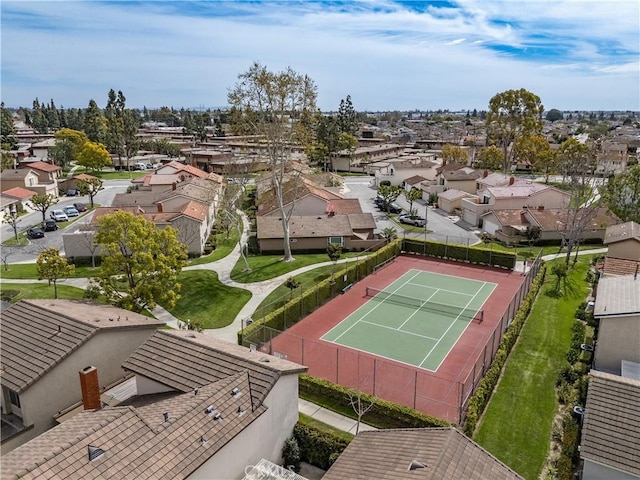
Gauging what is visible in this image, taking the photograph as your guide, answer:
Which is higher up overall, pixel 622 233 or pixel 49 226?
pixel 622 233

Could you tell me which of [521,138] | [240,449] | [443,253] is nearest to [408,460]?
[240,449]

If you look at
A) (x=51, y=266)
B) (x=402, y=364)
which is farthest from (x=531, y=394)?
(x=51, y=266)

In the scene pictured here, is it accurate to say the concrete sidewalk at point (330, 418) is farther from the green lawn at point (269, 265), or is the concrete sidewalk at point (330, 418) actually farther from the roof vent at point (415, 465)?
the green lawn at point (269, 265)

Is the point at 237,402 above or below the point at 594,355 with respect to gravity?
above

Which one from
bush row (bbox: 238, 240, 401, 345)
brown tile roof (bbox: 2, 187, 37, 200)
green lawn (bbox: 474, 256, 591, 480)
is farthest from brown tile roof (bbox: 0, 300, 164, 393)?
brown tile roof (bbox: 2, 187, 37, 200)

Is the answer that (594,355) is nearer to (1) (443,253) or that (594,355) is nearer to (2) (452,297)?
(2) (452,297)

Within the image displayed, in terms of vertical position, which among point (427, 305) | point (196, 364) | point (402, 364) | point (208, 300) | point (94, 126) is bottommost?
point (402, 364)

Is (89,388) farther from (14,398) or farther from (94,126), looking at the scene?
(94,126)
